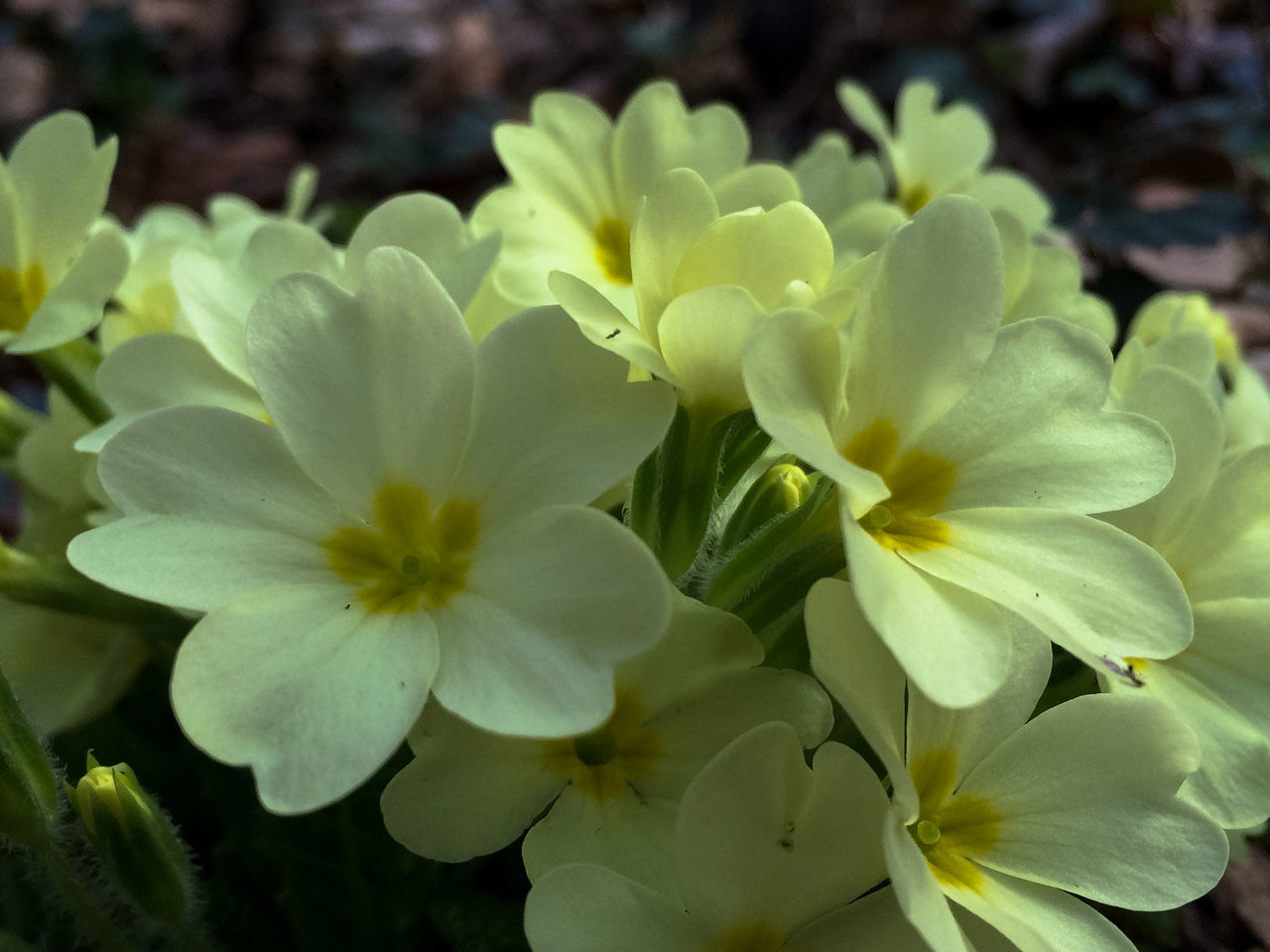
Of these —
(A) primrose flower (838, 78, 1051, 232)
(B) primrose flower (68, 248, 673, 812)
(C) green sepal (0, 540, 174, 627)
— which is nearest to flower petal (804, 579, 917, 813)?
(B) primrose flower (68, 248, 673, 812)

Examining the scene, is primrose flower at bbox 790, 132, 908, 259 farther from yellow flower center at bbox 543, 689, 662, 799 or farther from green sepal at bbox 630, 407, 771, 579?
yellow flower center at bbox 543, 689, 662, 799

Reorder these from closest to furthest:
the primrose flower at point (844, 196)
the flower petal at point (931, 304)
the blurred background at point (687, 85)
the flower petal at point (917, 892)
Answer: the flower petal at point (917, 892), the flower petal at point (931, 304), the primrose flower at point (844, 196), the blurred background at point (687, 85)

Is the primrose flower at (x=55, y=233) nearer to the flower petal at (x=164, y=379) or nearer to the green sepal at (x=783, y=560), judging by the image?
the flower petal at (x=164, y=379)

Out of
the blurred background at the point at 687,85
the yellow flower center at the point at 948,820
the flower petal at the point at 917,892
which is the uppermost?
the flower petal at the point at 917,892

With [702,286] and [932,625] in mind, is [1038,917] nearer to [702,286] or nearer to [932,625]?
[932,625]

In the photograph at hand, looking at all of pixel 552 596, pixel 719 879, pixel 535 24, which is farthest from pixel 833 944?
pixel 535 24

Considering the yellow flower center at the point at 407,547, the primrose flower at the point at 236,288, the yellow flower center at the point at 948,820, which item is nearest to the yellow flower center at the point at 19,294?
the primrose flower at the point at 236,288

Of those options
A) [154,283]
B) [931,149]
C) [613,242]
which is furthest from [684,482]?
[931,149]
